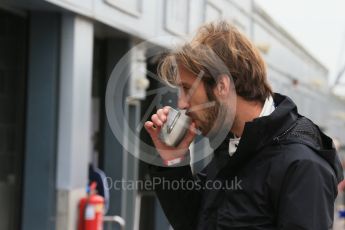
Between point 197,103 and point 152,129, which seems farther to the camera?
point 152,129

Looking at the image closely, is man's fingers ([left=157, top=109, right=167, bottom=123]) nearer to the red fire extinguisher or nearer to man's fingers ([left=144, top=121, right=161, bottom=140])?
man's fingers ([left=144, top=121, right=161, bottom=140])

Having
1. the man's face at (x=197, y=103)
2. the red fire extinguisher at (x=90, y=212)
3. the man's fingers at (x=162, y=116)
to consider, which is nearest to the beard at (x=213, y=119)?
the man's face at (x=197, y=103)

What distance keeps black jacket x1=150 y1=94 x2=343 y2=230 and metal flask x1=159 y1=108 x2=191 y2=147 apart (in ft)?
0.49

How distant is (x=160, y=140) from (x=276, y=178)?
552 mm

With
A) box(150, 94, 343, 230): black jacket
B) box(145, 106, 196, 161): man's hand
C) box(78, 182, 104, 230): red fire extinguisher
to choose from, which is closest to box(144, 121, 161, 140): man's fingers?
box(145, 106, 196, 161): man's hand

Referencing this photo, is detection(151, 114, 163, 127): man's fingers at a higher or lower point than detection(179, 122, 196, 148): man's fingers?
higher

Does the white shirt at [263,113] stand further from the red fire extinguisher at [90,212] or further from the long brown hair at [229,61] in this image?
the red fire extinguisher at [90,212]

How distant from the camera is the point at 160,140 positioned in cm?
222

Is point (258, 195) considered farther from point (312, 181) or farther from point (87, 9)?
point (87, 9)

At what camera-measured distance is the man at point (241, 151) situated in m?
1.78

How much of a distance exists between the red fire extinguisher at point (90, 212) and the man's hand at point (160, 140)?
3150 millimetres

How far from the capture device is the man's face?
2.07 m

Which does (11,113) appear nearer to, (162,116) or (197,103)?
(162,116)

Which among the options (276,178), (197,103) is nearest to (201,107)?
(197,103)
